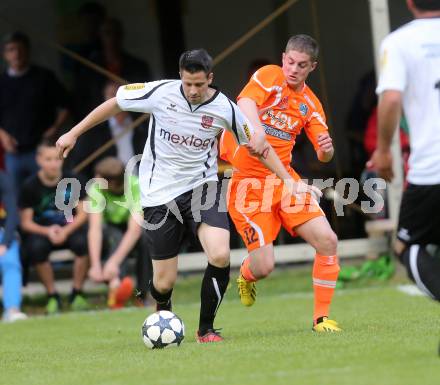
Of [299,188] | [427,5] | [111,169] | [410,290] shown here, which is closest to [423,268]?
[427,5]

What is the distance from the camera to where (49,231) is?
11.0 m

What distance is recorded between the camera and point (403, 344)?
19.7 feet

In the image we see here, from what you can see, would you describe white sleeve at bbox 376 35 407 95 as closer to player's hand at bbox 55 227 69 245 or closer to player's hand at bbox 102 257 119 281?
player's hand at bbox 102 257 119 281

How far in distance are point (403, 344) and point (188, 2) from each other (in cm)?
876

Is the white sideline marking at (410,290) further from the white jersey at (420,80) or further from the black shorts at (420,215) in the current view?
the white jersey at (420,80)

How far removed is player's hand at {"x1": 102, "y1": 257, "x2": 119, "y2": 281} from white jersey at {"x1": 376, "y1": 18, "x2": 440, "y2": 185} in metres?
5.82

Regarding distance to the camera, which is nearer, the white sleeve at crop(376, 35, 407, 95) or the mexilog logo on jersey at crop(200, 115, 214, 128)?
the white sleeve at crop(376, 35, 407, 95)

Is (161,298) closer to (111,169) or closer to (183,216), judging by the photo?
(183,216)

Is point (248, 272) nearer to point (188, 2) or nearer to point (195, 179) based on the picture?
point (195, 179)

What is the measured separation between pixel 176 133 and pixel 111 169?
12.8 feet

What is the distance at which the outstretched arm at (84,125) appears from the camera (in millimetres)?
6617

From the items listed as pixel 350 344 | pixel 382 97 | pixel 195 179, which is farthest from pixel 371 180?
pixel 382 97

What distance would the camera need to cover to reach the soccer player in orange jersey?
24.0 feet

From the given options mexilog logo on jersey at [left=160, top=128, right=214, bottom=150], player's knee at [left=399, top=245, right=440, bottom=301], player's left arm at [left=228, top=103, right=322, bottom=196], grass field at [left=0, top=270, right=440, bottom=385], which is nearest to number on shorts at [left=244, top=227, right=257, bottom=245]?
grass field at [left=0, top=270, right=440, bottom=385]
